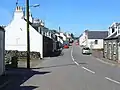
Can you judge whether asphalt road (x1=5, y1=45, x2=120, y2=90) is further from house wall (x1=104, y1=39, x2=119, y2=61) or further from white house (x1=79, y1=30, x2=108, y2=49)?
white house (x1=79, y1=30, x2=108, y2=49)

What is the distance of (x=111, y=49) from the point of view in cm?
4600

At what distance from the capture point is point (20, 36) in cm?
5675

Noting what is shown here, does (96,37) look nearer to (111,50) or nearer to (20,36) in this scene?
(20,36)

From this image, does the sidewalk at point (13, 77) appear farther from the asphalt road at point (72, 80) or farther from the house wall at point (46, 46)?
the house wall at point (46, 46)

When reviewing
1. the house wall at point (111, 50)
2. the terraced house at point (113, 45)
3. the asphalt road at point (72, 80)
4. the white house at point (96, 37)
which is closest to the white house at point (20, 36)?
the house wall at point (111, 50)

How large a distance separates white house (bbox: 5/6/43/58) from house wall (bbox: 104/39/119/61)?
39.1 feet

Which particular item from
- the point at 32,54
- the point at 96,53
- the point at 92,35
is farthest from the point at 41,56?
the point at 92,35

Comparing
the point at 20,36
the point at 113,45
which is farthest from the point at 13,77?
the point at 20,36

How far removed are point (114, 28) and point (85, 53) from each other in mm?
23010

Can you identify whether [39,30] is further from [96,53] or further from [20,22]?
[96,53]

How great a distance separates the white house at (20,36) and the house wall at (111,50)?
1193cm

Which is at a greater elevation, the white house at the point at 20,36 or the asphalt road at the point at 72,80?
the white house at the point at 20,36

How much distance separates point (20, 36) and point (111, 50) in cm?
1803

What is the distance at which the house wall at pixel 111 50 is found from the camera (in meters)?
42.9
